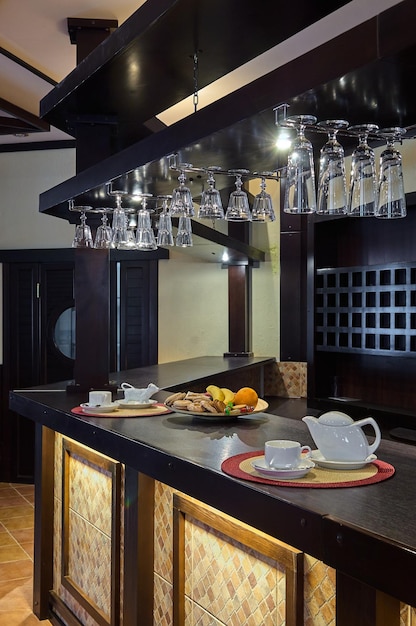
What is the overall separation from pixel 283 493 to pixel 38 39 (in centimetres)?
324

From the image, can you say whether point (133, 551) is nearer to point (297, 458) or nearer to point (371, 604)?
point (297, 458)

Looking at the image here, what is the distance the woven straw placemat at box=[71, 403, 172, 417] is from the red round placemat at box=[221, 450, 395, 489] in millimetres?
947

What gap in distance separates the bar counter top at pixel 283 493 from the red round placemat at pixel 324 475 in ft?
0.08

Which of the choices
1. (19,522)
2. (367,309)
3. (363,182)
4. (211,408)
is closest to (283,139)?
(363,182)

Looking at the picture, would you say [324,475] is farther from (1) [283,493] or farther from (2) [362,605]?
(2) [362,605]

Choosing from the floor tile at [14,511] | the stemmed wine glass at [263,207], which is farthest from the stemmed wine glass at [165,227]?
the floor tile at [14,511]

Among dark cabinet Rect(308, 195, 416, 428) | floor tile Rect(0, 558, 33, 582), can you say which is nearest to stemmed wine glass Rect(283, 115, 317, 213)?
dark cabinet Rect(308, 195, 416, 428)

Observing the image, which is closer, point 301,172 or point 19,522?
point 301,172

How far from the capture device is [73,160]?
6.39 metres

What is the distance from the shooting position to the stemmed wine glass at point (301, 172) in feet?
6.42

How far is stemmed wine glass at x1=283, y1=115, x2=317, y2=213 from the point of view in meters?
1.96

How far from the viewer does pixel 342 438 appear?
1.85 meters

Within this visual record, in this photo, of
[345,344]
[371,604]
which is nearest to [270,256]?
[345,344]

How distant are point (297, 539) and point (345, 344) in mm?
3399
